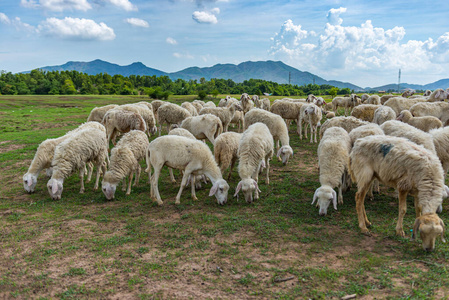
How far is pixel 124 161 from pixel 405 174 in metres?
7.66

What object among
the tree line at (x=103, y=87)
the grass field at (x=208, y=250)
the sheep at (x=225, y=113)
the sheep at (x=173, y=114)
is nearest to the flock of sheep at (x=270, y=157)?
the grass field at (x=208, y=250)

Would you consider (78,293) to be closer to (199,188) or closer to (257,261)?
(257,261)

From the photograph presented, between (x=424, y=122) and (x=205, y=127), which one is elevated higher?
(x=424, y=122)

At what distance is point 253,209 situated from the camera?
7836 millimetres

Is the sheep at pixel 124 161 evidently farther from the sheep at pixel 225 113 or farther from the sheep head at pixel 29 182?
the sheep at pixel 225 113

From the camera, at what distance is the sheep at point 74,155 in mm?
8930

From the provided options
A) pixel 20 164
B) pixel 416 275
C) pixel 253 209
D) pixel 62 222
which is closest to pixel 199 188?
pixel 253 209

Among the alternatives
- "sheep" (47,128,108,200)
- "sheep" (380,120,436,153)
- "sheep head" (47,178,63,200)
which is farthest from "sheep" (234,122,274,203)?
"sheep head" (47,178,63,200)

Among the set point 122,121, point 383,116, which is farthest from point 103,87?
point 383,116

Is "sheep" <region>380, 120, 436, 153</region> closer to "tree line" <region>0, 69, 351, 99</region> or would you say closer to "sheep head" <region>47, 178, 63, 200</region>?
"sheep head" <region>47, 178, 63, 200</region>

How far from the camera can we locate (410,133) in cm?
848

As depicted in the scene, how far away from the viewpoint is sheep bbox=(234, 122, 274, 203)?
26.6 feet

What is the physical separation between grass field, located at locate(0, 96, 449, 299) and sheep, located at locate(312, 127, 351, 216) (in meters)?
0.44

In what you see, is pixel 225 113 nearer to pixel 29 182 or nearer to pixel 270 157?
pixel 270 157
